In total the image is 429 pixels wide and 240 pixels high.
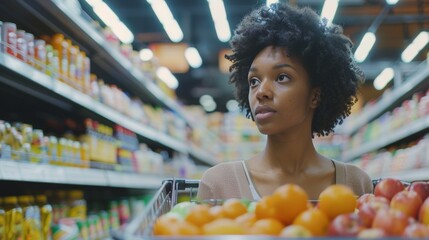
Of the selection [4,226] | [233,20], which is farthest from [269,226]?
[233,20]

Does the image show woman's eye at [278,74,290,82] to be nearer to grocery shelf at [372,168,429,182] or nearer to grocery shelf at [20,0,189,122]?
grocery shelf at [20,0,189,122]

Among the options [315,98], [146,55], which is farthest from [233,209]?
[146,55]

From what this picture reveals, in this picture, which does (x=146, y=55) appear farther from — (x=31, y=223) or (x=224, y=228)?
(x=224, y=228)

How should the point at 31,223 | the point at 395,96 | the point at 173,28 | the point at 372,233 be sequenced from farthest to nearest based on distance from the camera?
the point at 173,28, the point at 395,96, the point at 31,223, the point at 372,233

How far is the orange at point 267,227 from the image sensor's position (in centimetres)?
100

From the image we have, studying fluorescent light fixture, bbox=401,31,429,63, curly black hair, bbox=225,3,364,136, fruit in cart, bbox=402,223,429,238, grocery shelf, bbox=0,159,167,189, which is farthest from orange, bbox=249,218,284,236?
fluorescent light fixture, bbox=401,31,429,63

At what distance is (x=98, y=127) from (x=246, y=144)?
6.43 metres

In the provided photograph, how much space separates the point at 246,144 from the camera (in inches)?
405

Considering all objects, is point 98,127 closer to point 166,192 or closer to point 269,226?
point 166,192

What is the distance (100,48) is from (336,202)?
9.76ft

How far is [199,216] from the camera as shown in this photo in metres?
1.08

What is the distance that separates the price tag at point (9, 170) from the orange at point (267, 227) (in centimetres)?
143

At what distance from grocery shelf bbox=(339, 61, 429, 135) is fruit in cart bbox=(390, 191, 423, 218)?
3430mm

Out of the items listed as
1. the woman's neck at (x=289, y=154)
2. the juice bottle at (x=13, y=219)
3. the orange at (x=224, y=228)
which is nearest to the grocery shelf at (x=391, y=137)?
the woman's neck at (x=289, y=154)
